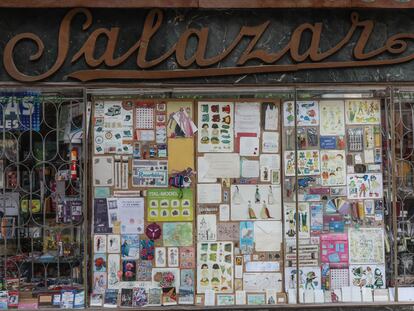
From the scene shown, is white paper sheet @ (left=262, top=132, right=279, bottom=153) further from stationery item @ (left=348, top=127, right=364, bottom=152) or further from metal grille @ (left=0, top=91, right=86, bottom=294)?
metal grille @ (left=0, top=91, right=86, bottom=294)

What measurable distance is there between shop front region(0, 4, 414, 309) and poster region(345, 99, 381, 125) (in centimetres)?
2

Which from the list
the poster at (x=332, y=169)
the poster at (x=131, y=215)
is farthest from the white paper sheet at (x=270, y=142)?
the poster at (x=131, y=215)

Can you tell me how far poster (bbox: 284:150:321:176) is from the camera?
6.79m

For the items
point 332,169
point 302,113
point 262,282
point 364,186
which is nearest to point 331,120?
point 302,113

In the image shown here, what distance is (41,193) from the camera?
6637 millimetres

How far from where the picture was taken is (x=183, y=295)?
6684 millimetres

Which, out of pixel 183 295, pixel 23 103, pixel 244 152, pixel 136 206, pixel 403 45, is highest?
pixel 403 45

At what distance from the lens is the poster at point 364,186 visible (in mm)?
6848

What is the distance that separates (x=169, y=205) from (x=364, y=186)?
6.84 ft

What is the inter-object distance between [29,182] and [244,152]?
2.25m

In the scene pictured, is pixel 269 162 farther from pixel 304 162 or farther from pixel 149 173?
pixel 149 173

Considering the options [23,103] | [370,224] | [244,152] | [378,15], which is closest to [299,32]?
[378,15]

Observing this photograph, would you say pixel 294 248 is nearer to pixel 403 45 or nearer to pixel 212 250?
pixel 212 250

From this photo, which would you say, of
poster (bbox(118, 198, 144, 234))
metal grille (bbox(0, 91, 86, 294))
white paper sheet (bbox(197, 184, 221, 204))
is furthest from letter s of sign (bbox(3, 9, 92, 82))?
white paper sheet (bbox(197, 184, 221, 204))
